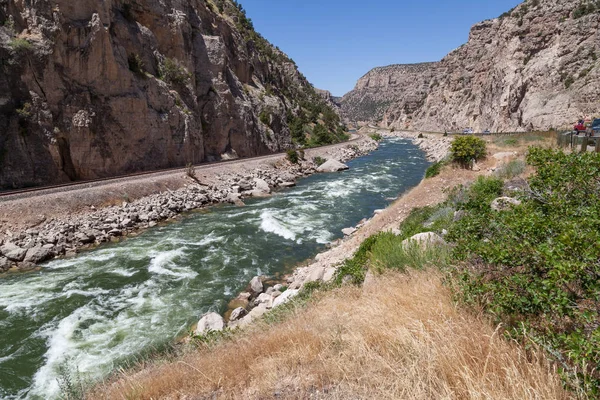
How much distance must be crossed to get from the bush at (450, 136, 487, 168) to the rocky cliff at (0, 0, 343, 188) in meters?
24.3

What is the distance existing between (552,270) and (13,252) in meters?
18.9

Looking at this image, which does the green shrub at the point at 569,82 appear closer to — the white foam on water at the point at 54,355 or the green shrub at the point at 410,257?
the green shrub at the point at 410,257

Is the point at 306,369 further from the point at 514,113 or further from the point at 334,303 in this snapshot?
the point at 514,113

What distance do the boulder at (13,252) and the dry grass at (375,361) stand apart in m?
13.6

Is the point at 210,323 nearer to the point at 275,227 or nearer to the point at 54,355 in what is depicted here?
the point at 54,355

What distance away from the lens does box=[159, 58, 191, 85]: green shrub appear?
32.0 m

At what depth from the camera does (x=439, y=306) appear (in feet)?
12.8

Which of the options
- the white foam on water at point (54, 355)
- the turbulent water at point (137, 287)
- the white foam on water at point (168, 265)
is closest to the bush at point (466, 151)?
the turbulent water at point (137, 287)

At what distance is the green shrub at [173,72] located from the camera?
105ft

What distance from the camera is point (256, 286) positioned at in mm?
11594

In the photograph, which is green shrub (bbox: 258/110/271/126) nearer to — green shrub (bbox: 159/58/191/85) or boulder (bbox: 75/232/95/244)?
green shrub (bbox: 159/58/191/85)

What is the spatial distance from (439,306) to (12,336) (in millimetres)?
11856

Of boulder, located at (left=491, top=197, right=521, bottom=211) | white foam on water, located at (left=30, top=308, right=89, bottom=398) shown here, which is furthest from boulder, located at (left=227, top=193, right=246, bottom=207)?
boulder, located at (left=491, top=197, right=521, bottom=211)

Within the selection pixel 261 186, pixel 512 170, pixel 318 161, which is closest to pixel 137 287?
pixel 512 170
